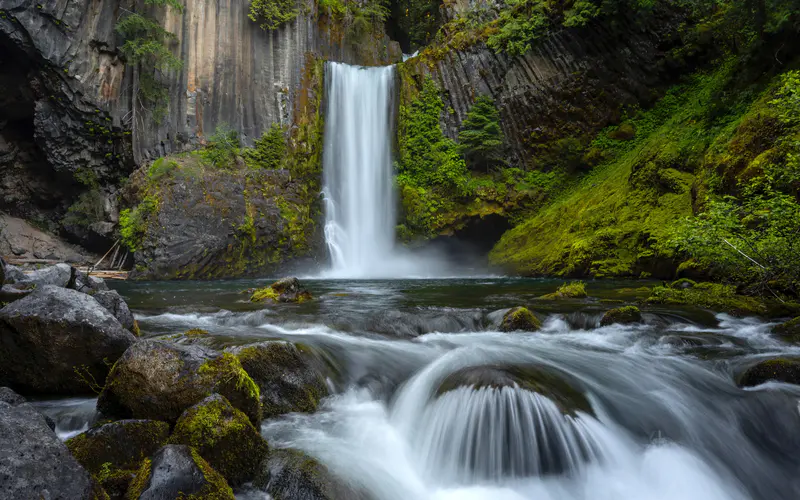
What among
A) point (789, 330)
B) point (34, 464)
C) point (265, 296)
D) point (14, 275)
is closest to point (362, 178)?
point (265, 296)

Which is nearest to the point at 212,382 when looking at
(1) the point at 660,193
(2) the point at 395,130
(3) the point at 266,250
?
(1) the point at 660,193

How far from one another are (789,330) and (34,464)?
8.29m

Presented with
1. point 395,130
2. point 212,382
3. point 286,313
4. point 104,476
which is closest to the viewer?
point 104,476

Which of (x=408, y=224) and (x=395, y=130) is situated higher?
(x=395, y=130)

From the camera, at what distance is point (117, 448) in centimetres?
292

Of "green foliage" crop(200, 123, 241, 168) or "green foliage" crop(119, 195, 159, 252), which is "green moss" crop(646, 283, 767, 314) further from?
"green foliage" crop(200, 123, 241, 168)

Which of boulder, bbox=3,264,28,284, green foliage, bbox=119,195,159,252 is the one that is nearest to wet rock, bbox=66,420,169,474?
boulder, bbox=3,264,28,284

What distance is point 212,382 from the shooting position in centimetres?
343

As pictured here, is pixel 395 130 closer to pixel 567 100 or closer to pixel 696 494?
pixel 567 100

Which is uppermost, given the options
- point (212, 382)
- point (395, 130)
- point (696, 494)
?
point (395, 130)

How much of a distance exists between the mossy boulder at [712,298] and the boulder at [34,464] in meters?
8.97

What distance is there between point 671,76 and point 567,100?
175 inches

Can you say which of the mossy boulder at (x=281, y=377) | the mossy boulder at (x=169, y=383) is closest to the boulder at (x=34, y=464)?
the mossy boulder at (x=169, y=383)

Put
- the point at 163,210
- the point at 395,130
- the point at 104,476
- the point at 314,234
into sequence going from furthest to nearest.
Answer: the point at 395,130, the point at 314,234, the point at 163,210, the point at 104,476
